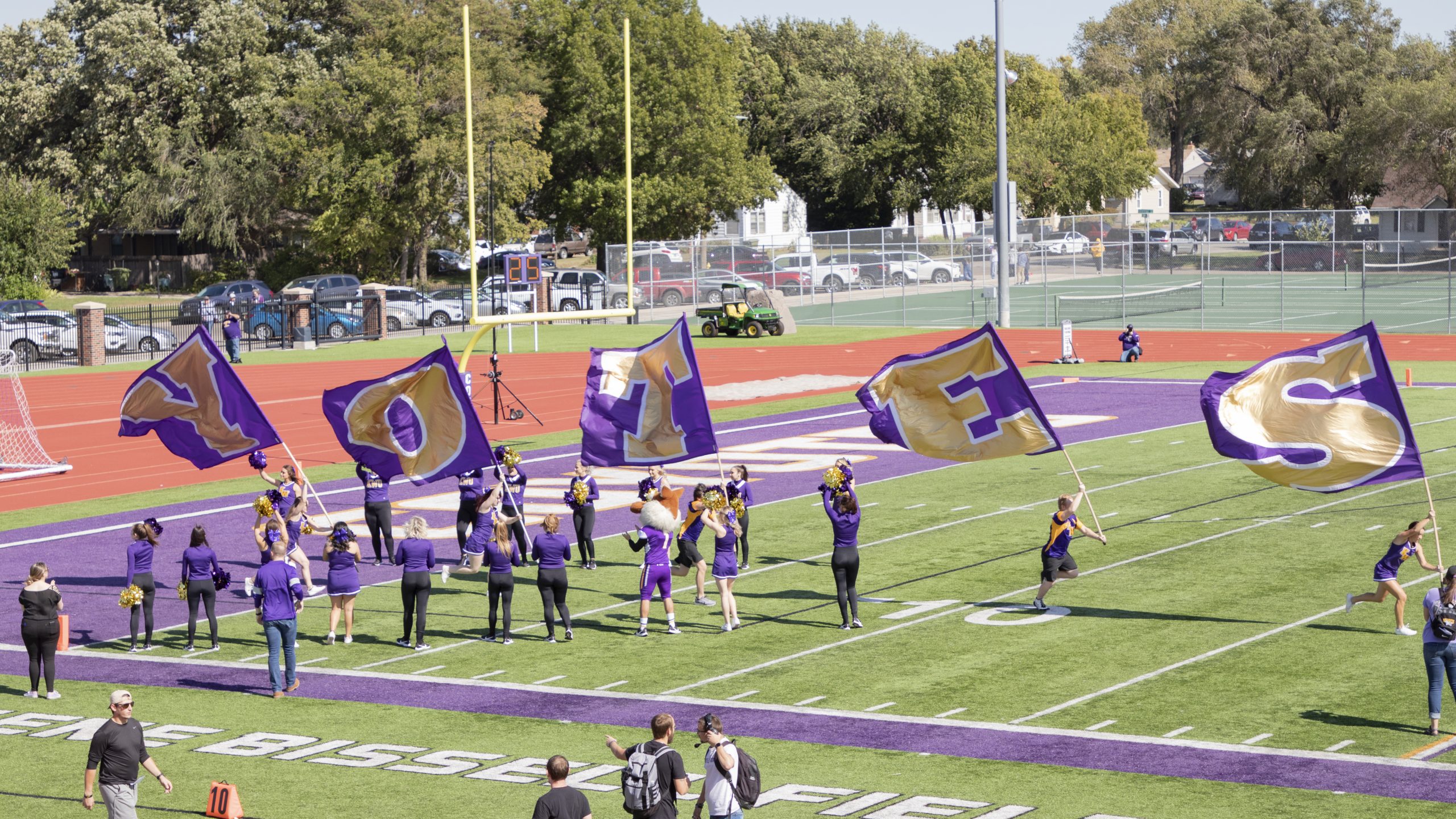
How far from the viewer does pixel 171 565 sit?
24.4 metres

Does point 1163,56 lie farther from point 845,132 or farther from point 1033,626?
point 1033,626

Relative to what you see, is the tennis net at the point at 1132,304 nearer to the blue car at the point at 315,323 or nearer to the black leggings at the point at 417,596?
the blue car at the point at 315,323

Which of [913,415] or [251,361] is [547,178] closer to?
[251,361]

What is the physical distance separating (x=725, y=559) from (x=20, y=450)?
76.4 ft

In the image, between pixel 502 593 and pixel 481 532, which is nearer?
pixel 502 593

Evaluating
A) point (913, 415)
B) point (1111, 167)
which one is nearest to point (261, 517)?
point (913, 415)

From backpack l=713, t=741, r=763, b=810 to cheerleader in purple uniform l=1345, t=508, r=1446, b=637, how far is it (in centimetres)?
978

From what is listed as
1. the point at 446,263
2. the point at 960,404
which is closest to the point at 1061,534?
the point at 960,404

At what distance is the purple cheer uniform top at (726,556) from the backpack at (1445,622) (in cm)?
779

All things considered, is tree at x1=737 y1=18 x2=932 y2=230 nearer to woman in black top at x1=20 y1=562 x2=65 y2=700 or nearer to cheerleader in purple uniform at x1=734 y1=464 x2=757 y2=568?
cheerleader in purple uniform at x1=734 y1=464 x2=757 y2=568

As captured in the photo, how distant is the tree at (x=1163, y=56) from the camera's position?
11050cm

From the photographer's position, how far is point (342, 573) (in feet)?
62.7

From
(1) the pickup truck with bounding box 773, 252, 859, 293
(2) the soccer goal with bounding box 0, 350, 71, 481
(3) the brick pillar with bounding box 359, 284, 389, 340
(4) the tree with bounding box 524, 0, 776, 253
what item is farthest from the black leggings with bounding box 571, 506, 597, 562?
(4) the tree with bounding box 524, 0, 776, 253

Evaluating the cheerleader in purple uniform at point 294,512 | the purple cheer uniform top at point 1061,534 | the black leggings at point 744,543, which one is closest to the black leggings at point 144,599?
the cheerleader in purple uniform at point 294,512
